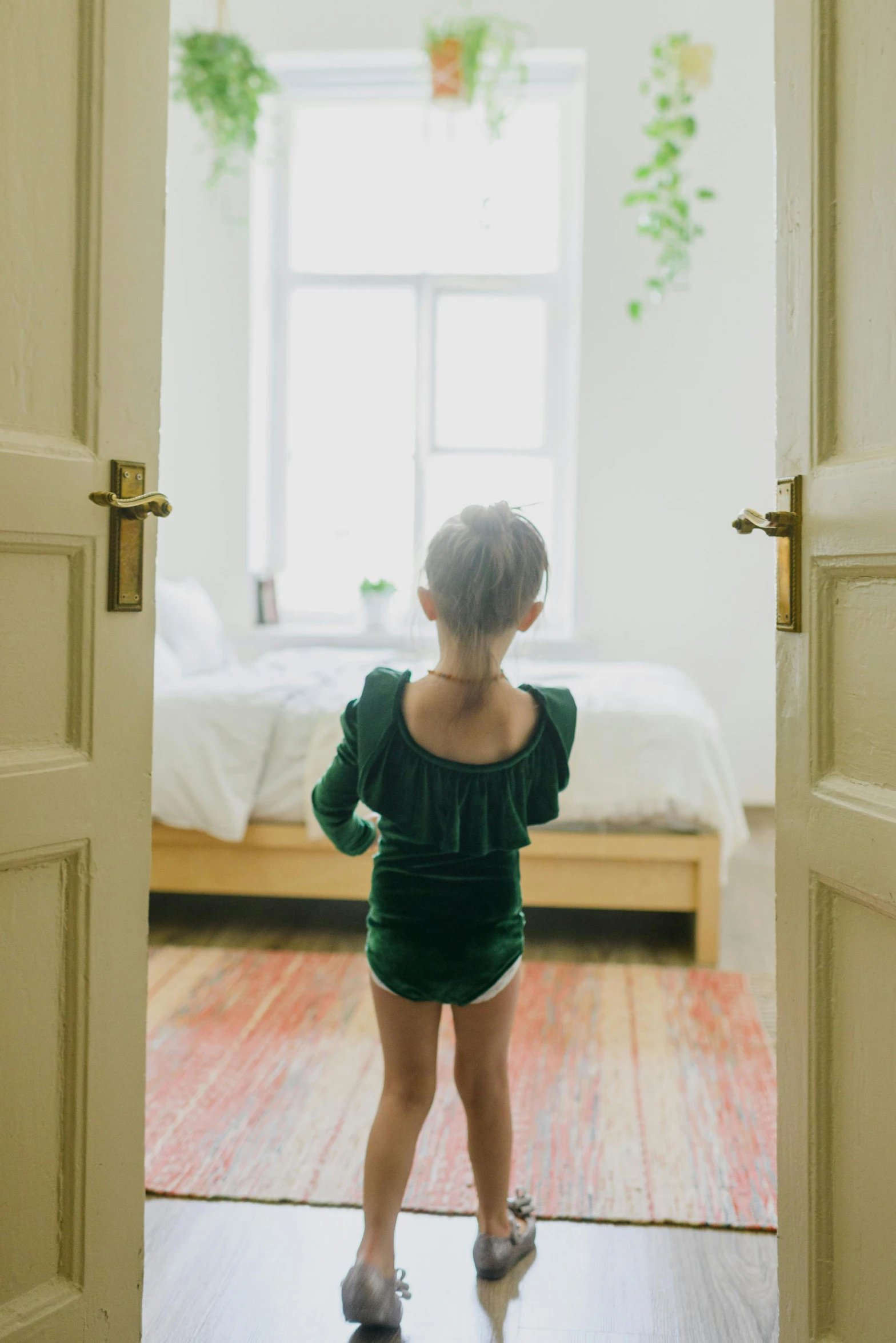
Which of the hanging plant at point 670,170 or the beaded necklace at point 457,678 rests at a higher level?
the hanging plant at point 670,170

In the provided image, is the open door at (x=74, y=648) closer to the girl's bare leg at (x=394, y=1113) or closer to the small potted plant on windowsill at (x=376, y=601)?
the girl's bare leg at (x=394, y=1113)

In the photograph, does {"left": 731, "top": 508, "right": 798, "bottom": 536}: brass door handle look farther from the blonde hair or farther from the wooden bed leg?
the wooden bed leg

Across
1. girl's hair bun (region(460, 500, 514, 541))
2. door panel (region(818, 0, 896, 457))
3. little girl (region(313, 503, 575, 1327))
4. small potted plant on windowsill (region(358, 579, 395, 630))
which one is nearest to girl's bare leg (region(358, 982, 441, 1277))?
little girl (region(313, 503, 575, 1327))

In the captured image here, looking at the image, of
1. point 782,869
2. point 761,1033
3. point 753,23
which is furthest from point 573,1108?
point 753,23

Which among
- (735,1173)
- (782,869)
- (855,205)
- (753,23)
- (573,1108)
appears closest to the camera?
(855,205)

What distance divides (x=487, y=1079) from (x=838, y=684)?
0.71 metres

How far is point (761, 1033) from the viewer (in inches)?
96.2

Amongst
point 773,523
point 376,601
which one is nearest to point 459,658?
point 773,523

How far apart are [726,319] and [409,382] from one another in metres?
1.47

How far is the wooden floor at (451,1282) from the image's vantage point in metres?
1.41

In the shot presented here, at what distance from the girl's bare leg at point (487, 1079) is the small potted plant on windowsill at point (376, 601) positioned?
144 inches

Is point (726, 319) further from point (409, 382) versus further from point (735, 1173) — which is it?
point (735, 1173)

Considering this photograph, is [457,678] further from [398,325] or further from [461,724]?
[398,325]

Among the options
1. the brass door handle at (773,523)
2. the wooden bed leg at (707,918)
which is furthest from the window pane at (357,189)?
the brass door handle at (773,523)
